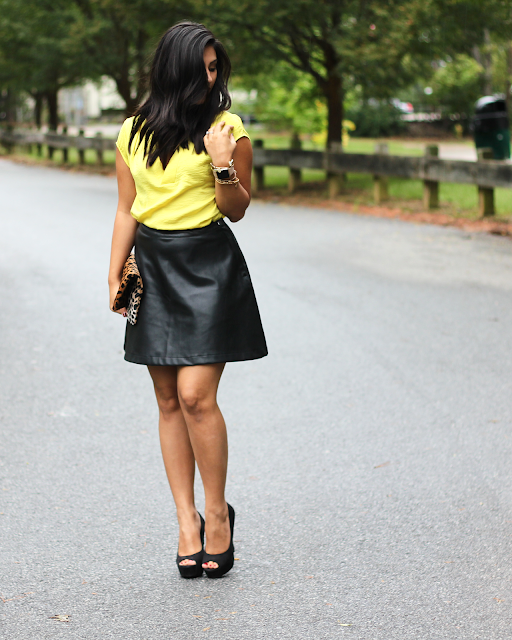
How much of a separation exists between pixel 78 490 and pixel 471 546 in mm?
1765

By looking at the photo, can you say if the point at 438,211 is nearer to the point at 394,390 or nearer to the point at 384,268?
the point at 384,268

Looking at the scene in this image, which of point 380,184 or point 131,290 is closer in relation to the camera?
point 131,290

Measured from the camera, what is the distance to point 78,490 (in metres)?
4.09

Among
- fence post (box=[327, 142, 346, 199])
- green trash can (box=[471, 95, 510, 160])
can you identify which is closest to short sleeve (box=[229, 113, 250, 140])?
fence post (box=[327, 142, 346, 199])

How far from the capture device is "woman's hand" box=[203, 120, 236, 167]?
2.94m

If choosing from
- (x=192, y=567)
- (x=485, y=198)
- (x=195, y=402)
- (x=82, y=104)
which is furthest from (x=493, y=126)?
(x=82, y=104)

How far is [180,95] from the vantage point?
304 centimetres

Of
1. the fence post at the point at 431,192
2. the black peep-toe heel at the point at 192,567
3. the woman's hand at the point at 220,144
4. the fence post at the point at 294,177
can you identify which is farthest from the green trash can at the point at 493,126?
the black peep-toe heel at the point at 192,567

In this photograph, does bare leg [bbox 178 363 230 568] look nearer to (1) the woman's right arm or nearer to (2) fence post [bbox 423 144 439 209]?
(1) the woman's right arm

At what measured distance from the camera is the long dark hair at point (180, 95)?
3.01 metres

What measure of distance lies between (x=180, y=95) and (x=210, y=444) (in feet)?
4.06

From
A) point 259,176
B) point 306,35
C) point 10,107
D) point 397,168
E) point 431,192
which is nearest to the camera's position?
point 431,192

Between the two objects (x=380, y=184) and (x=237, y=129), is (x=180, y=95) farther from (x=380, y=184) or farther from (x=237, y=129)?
(x=380, y=184)

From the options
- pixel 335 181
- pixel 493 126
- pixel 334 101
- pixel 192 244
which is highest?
pixel 334 101
